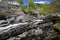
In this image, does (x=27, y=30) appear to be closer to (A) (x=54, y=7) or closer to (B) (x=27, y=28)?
(B) (x=27, y=28)

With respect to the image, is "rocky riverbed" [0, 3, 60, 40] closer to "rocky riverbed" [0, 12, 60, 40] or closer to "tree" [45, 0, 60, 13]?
"rocky riverbed" [0, 12, 60, 40]

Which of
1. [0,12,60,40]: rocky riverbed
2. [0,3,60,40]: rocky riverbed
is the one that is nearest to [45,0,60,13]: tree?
[0,3,60,40]: rocky riverbed

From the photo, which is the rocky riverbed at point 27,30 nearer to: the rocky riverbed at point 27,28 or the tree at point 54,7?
the rocky riverbed at point 27,28

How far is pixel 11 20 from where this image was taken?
8.77 meters

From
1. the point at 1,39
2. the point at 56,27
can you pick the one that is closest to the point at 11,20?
the point at 1,39

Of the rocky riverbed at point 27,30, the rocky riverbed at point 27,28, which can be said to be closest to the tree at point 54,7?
the rocky riverbed at point 27,28

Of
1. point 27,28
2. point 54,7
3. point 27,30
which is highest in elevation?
point 54,7

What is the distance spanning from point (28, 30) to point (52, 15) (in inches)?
118

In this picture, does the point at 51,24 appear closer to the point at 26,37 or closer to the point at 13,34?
the point at 26,37

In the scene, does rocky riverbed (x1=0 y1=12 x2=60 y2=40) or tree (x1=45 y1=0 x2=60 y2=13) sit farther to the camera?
tree (x1=45 y1=0 x2=60 y2=13)

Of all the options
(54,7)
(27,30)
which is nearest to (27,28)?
(27,30)

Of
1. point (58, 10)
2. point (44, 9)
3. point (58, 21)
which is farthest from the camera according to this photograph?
point (44, 9)

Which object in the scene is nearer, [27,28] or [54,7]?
[27,28]

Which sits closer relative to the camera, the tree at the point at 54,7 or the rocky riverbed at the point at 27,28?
the rocky riverbed at the point at 27,28
